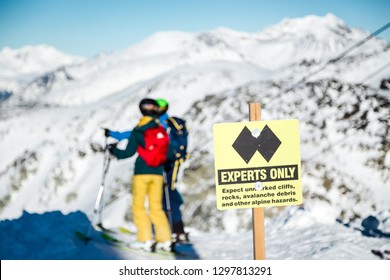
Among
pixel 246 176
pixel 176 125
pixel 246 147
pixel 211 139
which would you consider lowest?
pixel 246 176

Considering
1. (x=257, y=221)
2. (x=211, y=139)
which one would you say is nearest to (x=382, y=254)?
(x=257, y=221)

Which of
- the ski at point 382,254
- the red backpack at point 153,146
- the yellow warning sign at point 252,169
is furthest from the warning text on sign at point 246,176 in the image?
the ski at point 382,254

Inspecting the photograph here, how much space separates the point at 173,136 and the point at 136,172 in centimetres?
107

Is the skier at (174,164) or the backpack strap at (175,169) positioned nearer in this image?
the skier at (174,164)

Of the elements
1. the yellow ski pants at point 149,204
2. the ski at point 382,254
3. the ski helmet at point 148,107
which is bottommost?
the ski at point 382,254

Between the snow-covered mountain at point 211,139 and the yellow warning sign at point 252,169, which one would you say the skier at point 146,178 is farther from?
the yellow warning sign at point 252,169

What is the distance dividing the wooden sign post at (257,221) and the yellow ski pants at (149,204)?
5.95 ft

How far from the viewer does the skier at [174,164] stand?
546 centimetres

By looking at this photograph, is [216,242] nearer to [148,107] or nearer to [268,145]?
[148,107]

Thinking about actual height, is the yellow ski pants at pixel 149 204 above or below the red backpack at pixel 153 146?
below

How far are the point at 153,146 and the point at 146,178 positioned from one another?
44 centimetres

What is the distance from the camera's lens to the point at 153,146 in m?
4.71

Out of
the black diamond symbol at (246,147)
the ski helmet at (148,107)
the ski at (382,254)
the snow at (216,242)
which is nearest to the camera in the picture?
the black diamond symbol at (246,147)

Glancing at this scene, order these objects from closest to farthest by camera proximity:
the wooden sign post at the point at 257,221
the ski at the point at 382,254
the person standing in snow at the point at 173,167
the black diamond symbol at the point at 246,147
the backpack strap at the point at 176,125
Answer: the black diamond symbol at the point at 246,147
the wooden sign post at the point at 257,221
the ski at the point at 382,254
the person standing in snow at the point at 173,167
the backpack strap at the point at 176,125
